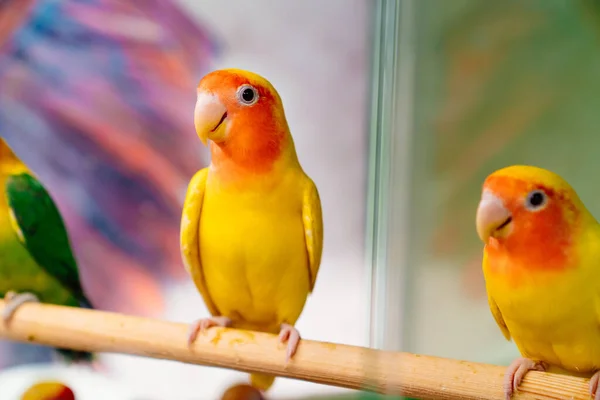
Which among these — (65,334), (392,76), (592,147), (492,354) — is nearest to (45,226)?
(65,334)

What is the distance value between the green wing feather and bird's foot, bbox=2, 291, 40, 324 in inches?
2.8

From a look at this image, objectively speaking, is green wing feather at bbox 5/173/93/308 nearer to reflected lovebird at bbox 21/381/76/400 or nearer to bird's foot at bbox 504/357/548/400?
reflected lovebird at bbox 21/381/76/400

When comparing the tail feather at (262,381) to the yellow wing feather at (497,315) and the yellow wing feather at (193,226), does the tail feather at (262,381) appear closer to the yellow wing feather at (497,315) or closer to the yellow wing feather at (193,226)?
the yellow wing feather at (193,226)

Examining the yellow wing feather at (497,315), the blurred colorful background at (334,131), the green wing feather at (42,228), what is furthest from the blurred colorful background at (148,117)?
the yellow wing feather at (497,315)

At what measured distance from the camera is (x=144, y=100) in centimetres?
135

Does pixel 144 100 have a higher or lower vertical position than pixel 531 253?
higher

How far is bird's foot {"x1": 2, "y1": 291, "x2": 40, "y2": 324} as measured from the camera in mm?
1087

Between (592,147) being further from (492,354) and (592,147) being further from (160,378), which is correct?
(160,378)

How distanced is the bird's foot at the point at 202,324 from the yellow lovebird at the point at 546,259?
0.50m

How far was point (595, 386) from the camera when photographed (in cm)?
73

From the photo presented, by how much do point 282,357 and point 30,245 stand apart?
25.2 inches

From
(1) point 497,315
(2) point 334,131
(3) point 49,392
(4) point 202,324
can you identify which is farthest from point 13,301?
(1) point 497,315

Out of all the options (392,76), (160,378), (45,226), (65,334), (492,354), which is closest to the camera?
(392,76)

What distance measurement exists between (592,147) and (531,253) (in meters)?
0.18
